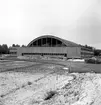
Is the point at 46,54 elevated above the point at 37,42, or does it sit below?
below

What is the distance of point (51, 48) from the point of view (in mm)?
67125

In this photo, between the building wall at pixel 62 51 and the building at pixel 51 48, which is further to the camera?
the building at pixel 51 48

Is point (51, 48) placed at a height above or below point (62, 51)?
above

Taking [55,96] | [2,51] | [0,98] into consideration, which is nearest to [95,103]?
[55,96]

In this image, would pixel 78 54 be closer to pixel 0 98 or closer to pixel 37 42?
pixel 37 42

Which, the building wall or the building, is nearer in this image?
the building wall

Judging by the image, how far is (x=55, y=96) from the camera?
7.88 metres

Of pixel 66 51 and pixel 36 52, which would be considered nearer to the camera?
pixel 66 51

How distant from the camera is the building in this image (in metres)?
65.6

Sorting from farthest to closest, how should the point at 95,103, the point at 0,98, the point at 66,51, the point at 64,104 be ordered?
the point at 66,51 → the point at 0,98 → the point at 64,104 → the point at 95,103

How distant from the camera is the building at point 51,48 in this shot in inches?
2584

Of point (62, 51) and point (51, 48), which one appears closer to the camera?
point (62, 51)

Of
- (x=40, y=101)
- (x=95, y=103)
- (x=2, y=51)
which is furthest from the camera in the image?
(x=2, y=51)

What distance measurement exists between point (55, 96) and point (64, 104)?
1.43 metres
